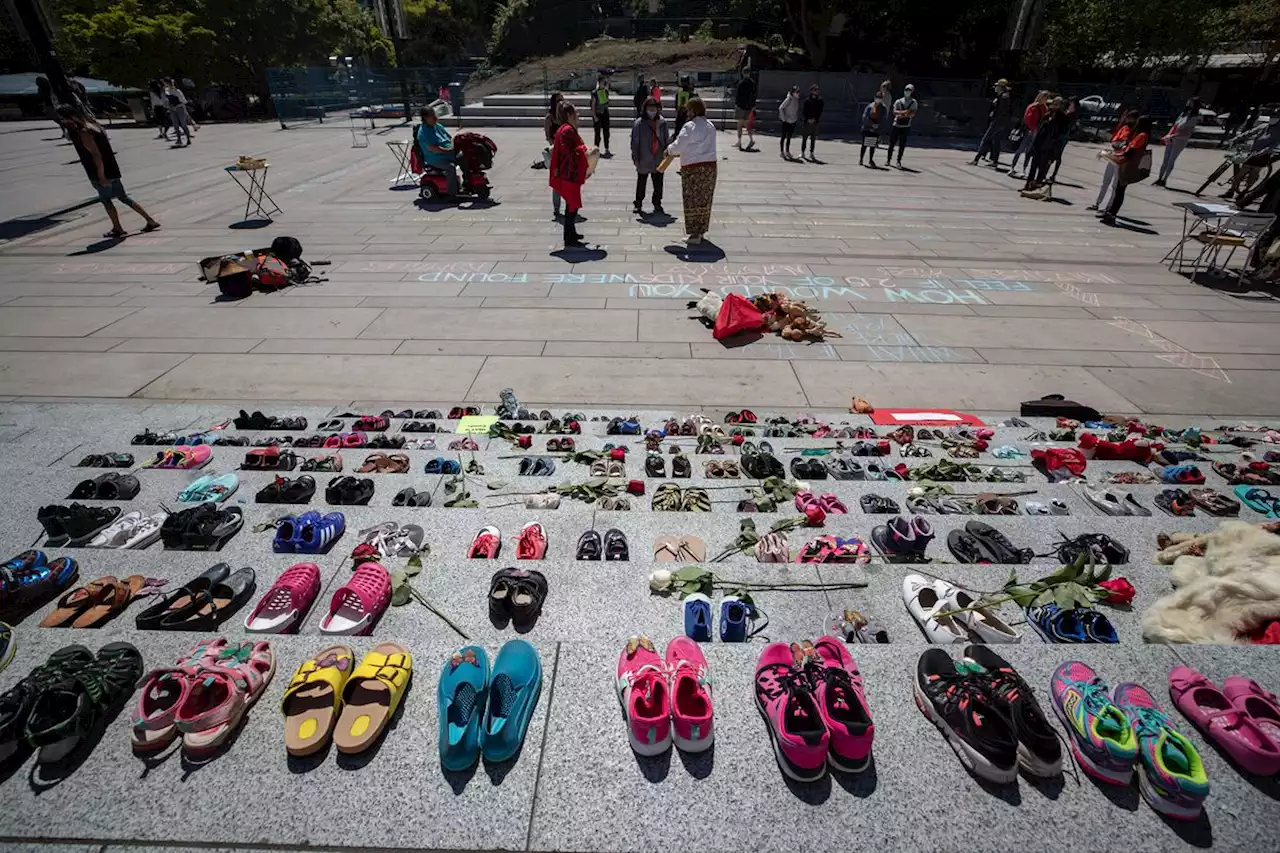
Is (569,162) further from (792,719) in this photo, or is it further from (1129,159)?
(1129,159)

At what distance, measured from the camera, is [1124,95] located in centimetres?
2817

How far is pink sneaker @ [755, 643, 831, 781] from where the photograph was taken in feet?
7.28

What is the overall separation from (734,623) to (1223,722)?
195 centimetres

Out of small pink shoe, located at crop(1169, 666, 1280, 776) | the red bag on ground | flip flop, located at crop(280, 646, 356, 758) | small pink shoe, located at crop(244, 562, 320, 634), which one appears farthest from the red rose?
the red bag on ground

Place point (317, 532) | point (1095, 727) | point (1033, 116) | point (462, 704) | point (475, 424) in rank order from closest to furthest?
point (1095, 727) < point (462, 704) < point (317, 532) < point (475, 424) < point (1033, 116)

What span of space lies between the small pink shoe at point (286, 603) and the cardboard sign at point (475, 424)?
93.7 inches

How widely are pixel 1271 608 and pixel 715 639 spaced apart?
2834 millimetres

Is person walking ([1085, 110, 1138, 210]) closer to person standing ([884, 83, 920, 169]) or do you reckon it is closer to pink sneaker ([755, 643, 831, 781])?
person standing ([884, 83, 920, 169])

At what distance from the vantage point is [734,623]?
10.1 ft

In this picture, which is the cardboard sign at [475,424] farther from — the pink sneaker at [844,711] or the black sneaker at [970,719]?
the black sneaker at [970,719]

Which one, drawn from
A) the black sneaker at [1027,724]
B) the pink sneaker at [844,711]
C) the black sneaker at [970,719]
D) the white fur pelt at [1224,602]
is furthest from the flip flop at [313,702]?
the white fur pelt at [1224,602]

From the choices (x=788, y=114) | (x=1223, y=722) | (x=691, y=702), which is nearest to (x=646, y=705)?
(x=691, y=702)

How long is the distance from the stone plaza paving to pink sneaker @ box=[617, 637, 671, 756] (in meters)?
0.06

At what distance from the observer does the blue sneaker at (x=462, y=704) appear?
225cm
